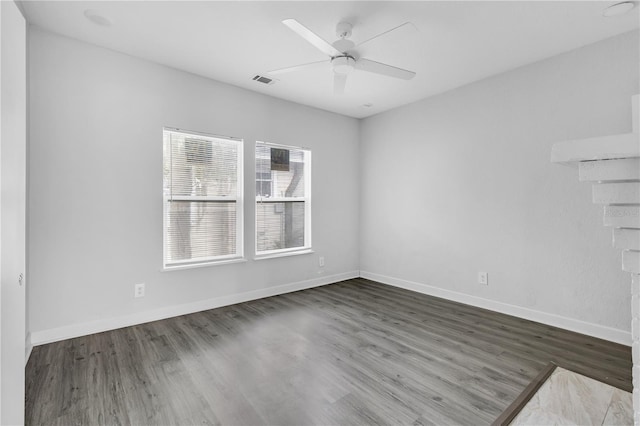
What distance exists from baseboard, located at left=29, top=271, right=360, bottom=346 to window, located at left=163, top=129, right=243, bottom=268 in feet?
1.56

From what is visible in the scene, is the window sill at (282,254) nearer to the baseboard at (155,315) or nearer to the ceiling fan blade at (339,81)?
the baseboard at (155,315)

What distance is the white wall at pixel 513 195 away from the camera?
107 inches

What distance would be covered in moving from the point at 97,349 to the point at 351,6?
3.38 meters

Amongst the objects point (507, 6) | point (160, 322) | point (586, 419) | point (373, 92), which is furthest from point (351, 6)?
point (160, 322)

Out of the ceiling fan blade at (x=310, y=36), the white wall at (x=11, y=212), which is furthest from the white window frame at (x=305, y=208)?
the white wall at (x=11, y=212)

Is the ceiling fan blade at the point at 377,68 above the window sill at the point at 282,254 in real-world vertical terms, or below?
above

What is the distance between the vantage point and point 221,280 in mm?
3584

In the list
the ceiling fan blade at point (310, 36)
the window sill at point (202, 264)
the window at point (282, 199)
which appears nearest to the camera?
the ceiling fan blade at point (310, 36)

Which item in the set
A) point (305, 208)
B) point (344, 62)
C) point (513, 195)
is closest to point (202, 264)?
point (305, 208)

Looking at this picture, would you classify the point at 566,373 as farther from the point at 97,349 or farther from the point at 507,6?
the point at 97,349

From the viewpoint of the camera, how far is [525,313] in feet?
10.5

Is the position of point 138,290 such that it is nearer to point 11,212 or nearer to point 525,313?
point 11,212

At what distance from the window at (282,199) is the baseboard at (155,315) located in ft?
1.68

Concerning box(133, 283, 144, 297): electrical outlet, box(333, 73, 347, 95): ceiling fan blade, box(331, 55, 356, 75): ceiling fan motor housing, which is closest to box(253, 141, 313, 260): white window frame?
box(133, 283, 144, 297): electrical outlet
